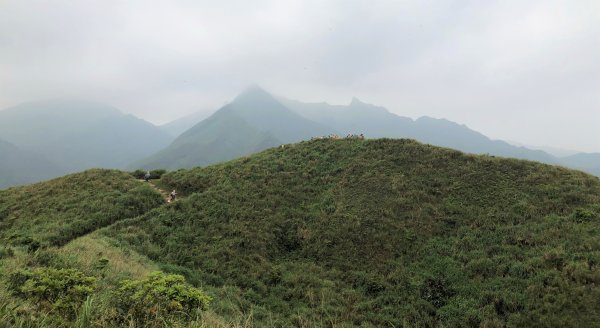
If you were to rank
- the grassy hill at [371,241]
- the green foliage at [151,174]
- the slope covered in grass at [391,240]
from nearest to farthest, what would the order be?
the grassy hill at [371,241] → the slope covered in grass at [391,240] → the green foliage at [151,174]

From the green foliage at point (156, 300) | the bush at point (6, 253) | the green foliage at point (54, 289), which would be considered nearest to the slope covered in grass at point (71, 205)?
the bush at point (6, 253)

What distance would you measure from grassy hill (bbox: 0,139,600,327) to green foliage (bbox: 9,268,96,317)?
0.61 metres

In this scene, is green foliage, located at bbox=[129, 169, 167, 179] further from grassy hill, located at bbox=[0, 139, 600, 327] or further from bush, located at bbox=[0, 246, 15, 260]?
bush, located at bbox=[0, 246, 15, 260]

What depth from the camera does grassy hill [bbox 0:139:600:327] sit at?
13.8 m

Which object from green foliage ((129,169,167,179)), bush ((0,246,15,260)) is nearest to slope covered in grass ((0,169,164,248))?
green foliage ((129,169,167,179))

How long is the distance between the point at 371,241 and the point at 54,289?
52.2 ft

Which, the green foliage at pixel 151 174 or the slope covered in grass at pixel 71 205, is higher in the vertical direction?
the green foliage at pixel 151 174

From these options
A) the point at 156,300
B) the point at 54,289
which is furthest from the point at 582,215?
the point at 54,289

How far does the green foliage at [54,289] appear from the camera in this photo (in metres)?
6.61

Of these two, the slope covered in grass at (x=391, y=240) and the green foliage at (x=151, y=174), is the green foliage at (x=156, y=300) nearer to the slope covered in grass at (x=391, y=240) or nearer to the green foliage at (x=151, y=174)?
the slope covered in grass at (x=391, y=240)

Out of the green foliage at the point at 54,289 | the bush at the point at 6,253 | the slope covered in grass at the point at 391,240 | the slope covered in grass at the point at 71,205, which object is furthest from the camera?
the slope covered in grass at the point at 71,205

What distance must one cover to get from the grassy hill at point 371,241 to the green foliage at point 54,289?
2.00 ft

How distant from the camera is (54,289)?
23.9 feet

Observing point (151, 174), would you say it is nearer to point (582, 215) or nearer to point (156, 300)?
point (156, 300)
